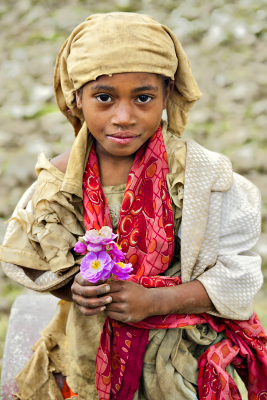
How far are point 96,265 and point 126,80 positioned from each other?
0.62 meters

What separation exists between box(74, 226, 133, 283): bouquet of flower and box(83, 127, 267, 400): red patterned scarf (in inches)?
13.8

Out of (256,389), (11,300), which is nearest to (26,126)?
(11,300)

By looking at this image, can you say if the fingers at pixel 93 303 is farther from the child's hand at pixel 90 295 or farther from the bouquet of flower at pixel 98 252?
the bouquet of flower at pixel 98 252

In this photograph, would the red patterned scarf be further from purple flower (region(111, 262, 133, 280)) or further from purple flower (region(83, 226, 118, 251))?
purple flower (region(83, 226, 118, 251))

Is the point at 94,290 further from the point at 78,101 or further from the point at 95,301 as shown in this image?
the point at 78,101

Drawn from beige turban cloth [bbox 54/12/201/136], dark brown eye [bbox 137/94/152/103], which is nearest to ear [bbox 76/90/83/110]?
beige turban cloth [bbox 54/12/201/136]

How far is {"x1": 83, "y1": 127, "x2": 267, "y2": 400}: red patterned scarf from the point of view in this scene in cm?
158

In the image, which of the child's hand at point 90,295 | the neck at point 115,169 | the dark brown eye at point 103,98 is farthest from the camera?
the neck at point 115,169

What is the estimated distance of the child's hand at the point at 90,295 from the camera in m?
1.37

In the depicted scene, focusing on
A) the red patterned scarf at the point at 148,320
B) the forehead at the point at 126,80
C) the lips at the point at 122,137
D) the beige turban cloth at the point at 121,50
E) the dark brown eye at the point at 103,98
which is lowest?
the red patterned scarf at the point at 148,320

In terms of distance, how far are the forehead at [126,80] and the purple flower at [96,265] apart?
22.9 inches

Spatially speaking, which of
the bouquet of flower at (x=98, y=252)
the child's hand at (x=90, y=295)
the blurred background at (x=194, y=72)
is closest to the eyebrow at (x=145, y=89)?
the bouquet of flower at (x=98, y=252)

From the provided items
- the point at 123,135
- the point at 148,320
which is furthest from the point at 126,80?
the point at 148,320

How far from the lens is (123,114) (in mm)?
1458
